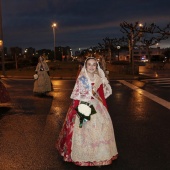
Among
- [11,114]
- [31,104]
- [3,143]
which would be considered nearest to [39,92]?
[31,104]

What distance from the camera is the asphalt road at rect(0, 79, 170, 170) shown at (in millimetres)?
6020

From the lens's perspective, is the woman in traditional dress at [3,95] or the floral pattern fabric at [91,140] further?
the woman in traditional dress at [3,95]

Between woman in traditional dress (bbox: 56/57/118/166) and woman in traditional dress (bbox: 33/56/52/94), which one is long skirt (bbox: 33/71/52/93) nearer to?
woman in traditional dress (bbox: 33/56/52/94)

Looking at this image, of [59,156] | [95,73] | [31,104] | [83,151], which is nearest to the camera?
[83,151]

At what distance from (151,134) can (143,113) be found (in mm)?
2832

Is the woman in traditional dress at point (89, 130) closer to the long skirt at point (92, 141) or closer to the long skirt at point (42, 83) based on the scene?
the long skirt at point (92, 141)

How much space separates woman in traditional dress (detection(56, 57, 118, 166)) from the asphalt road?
0.78 ft

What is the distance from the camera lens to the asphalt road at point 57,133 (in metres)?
6.02

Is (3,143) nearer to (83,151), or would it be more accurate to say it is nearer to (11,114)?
(83,151)

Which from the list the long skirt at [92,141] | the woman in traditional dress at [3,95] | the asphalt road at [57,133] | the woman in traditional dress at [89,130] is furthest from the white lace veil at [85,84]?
the woman in traditional dress at [3,95]

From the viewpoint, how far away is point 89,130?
562cm

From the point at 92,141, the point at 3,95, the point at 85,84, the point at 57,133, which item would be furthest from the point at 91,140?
the point at 3,95

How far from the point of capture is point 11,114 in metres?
10.9

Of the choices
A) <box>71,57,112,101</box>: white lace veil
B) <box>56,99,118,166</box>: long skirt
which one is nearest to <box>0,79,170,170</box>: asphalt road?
<box>56,99,118,166</box>: long skirt
